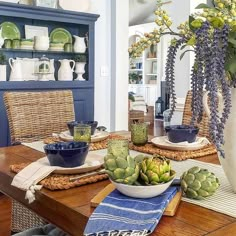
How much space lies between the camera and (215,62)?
829mm

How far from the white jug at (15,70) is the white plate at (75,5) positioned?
745 mm

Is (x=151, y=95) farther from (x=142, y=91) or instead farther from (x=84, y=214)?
(x=84, y=214)

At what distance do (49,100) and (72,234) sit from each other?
144 cm

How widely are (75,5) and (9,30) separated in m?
0.73

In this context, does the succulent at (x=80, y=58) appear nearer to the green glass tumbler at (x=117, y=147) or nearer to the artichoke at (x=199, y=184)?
the green glass tumbler at (x=117, y=147)

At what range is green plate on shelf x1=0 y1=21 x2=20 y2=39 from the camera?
3.45 meters

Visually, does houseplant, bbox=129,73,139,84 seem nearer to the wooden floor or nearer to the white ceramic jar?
the white ceramic jar

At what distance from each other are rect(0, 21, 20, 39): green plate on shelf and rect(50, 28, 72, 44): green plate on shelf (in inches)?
14.7

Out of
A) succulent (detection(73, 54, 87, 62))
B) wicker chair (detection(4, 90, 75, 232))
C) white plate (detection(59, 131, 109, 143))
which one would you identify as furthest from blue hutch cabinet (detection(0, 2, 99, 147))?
white plate (detection(59, 131, 109, 143))

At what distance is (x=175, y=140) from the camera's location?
5.18 ft

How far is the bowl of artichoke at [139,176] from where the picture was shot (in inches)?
34.8

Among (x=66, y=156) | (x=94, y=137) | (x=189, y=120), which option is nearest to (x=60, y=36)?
(x=189, y=120)

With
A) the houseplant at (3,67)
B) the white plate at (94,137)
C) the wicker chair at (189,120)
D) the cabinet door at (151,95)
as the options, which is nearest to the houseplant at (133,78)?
the cabinet door at (151,95)

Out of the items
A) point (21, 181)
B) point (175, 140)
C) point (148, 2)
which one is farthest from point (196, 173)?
point (148, 2)
